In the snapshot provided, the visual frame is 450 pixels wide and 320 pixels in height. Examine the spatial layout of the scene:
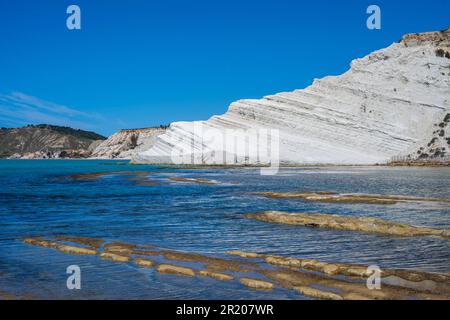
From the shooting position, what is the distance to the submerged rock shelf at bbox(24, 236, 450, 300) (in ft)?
26.5

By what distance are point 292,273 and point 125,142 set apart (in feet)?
582

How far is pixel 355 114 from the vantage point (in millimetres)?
72000

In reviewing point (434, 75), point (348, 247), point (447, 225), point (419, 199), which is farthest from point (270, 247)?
point (434, 75)

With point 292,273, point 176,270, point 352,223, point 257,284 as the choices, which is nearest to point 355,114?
point 352,223

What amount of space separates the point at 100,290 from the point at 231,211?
11960mm

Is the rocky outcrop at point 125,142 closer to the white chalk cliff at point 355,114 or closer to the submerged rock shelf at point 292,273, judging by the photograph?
the white chalk cliff at point 355,114

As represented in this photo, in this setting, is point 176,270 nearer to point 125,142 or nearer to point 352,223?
point 352,223

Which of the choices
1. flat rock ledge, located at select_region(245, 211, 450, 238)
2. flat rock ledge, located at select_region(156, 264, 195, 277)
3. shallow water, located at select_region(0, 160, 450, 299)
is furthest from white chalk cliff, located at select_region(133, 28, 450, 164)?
flat rock ledge, located at select_region(156, 264, 195, 277)

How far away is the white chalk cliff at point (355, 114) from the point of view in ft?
225

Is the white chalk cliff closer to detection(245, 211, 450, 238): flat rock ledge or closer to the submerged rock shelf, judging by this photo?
detection(245, 211, 450, 238): flat rock ledge

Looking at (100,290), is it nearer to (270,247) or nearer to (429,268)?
(270,247)

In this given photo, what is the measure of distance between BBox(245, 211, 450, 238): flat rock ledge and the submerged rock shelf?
15.8 ft

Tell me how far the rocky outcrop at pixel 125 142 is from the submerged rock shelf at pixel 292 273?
528 feet

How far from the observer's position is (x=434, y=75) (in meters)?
75.8
